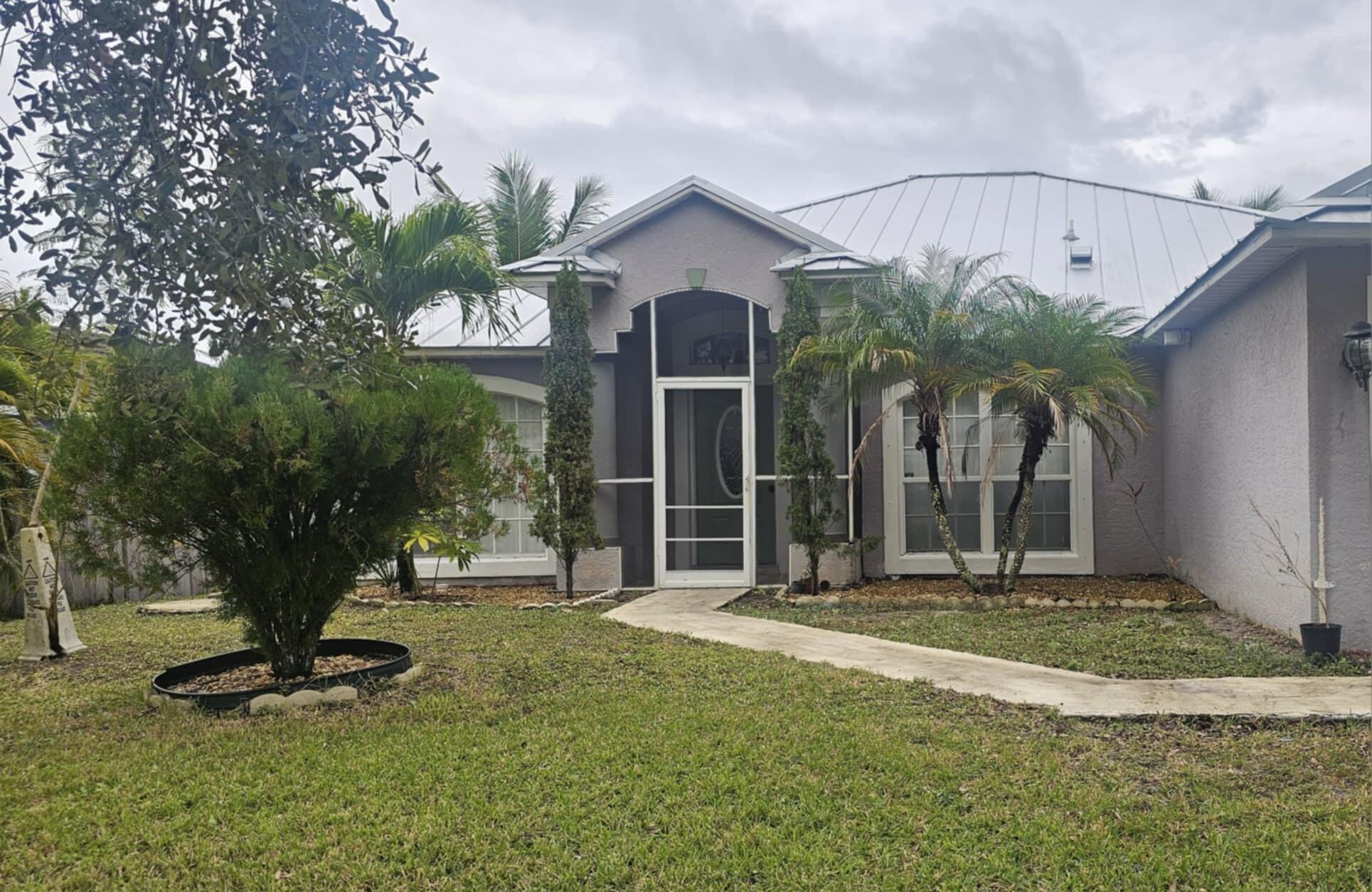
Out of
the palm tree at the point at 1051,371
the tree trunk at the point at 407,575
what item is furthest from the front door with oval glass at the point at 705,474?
the palm tree at the point at 1051,371

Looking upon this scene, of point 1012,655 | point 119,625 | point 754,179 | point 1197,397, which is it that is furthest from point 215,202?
point 754,179

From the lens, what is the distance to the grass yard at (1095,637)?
7188mm

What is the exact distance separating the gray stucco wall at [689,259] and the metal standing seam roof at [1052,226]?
3886mm

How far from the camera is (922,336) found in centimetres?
1041

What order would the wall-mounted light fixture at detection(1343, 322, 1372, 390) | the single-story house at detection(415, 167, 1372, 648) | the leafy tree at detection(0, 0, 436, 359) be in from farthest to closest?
the single-story house at detection(415, 167, 1372, 648) < the wall-mounted light fixture at detection(1343, 322, 1372, 390) < the leafy tree at detection(0, 0, 436, 359)

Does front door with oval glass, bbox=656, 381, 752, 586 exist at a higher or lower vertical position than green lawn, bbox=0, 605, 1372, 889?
higher

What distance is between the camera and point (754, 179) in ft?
76.3

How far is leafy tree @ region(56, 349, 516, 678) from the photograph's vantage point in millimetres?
6066

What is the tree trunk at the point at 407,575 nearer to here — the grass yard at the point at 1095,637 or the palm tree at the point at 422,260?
the palm tree at the point at 422,260

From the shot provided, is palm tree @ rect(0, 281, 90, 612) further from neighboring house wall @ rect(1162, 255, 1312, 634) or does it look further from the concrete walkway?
neighboring house wall @ rect(1162, 255, 1312, 634)

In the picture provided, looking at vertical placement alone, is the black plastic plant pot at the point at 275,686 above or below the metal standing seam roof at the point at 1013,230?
below

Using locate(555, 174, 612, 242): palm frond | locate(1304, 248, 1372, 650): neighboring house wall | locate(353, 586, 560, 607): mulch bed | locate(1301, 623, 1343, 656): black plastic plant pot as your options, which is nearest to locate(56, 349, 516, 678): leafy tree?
locate(353, 586, 560, 607): mulch bed

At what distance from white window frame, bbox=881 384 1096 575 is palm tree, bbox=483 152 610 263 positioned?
10.6 metres

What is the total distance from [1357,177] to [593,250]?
7.80 metres
